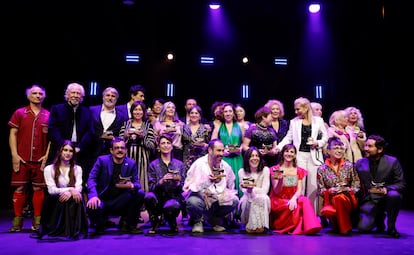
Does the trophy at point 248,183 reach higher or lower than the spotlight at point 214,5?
lower

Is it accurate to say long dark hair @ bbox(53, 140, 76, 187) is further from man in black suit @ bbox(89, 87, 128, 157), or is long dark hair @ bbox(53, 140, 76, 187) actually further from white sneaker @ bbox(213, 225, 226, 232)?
white sneaker @ bbox(213, 225, 226, 232)

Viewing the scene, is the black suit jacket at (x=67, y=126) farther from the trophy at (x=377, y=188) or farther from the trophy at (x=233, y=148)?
the trophy at (x=377, y=188)

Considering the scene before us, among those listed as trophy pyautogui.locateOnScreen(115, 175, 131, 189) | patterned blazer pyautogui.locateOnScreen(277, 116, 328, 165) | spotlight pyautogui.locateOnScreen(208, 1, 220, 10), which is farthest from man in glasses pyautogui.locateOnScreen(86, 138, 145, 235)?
spotlight pyautogui.locateOnScreen(208, 1, 220, 10)

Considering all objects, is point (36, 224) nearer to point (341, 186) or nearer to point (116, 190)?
point (116, 190)

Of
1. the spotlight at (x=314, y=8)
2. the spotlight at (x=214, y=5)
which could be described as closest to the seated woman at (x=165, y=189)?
the spotlight at (x=214, y=5)

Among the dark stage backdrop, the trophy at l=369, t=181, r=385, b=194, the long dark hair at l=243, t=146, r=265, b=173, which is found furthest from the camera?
the dark stage backdrop

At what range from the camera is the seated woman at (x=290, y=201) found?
4855 mm

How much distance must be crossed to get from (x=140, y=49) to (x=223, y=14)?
2093mm

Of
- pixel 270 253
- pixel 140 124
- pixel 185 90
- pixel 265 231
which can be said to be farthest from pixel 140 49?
pixel 270 253

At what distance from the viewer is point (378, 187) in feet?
16.4

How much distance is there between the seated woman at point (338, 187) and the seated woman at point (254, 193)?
0.72 metres

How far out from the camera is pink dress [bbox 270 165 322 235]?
15.7 ft

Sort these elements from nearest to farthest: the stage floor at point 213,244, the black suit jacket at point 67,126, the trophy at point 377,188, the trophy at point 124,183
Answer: the stage floor at point 213,244, the trophy at point 124,183, the trophy at point 377,188, the black suit jacket at point 67,126

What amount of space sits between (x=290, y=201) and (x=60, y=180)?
9.09 feet
